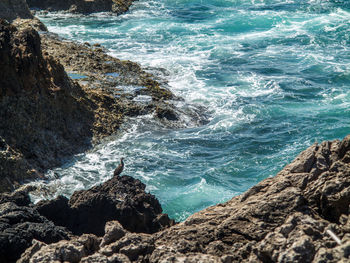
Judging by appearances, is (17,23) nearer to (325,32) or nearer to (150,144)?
(150,144)

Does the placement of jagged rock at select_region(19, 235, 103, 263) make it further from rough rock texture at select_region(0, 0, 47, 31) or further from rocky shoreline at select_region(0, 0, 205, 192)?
rough rock texture at select_region(0, 0, 47, 31)

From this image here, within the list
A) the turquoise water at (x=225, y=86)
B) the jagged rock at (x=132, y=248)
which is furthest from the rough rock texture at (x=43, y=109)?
the jagged rock at (x=132, y=248)

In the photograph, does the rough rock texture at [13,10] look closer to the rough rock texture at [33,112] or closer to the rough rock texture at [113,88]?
the rough rock texture at [113,88]

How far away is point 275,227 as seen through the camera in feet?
17.1

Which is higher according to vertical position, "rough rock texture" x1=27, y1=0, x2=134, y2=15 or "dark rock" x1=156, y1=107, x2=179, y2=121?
"rough rock texture" x1=27, y1=0, x2=134, y2=15

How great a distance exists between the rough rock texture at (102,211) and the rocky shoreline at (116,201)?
19 mm

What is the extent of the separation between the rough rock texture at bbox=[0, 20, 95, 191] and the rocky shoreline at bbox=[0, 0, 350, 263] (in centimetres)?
3

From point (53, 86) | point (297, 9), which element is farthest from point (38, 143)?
point (297, 9)

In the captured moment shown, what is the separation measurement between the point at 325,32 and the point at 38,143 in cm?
2268

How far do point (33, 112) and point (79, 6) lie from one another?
23.9 metres

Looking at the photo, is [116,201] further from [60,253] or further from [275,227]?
[275,227]

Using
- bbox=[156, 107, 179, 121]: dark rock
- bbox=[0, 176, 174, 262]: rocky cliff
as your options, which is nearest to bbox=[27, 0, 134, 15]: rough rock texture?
bbox=[156, 107, 179, 121]: dark rock

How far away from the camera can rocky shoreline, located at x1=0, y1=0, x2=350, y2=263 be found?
15.9 ft

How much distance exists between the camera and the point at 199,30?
101ft
